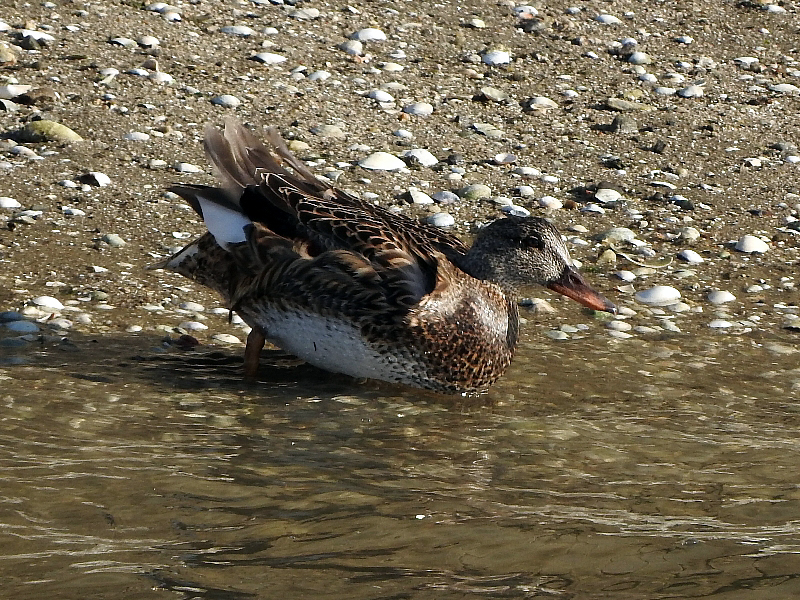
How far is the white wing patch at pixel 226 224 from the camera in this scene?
593cm

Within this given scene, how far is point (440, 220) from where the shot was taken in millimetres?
7758

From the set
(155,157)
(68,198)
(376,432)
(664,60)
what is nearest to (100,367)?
(376,432)

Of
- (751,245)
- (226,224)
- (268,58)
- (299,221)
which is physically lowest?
(268,58)

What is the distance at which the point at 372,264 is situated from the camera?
5.61 m

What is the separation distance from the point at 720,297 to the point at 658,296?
14.2 inches

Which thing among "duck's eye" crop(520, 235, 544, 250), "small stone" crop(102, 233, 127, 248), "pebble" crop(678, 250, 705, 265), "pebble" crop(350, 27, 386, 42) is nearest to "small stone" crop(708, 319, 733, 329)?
"pebble" crop(678, 250, 705, 265)

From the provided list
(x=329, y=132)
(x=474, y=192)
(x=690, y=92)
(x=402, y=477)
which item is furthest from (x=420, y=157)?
(x=402, y=477)

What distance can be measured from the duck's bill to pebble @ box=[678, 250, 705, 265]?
1.76m

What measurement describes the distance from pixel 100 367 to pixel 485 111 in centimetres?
438

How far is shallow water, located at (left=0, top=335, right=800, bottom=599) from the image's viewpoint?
11.7 feet

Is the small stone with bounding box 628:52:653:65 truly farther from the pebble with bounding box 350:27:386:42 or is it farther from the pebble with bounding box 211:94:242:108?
the pebble with bounding box 211:94:242:108

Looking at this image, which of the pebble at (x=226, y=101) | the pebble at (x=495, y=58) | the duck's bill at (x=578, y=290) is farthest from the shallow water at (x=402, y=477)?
the pebble at (x=495, y=58)

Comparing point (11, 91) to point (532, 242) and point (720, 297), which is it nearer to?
point (532, 242)

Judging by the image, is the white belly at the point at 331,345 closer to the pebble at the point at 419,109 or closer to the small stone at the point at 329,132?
the small stone at the point at 329,132
